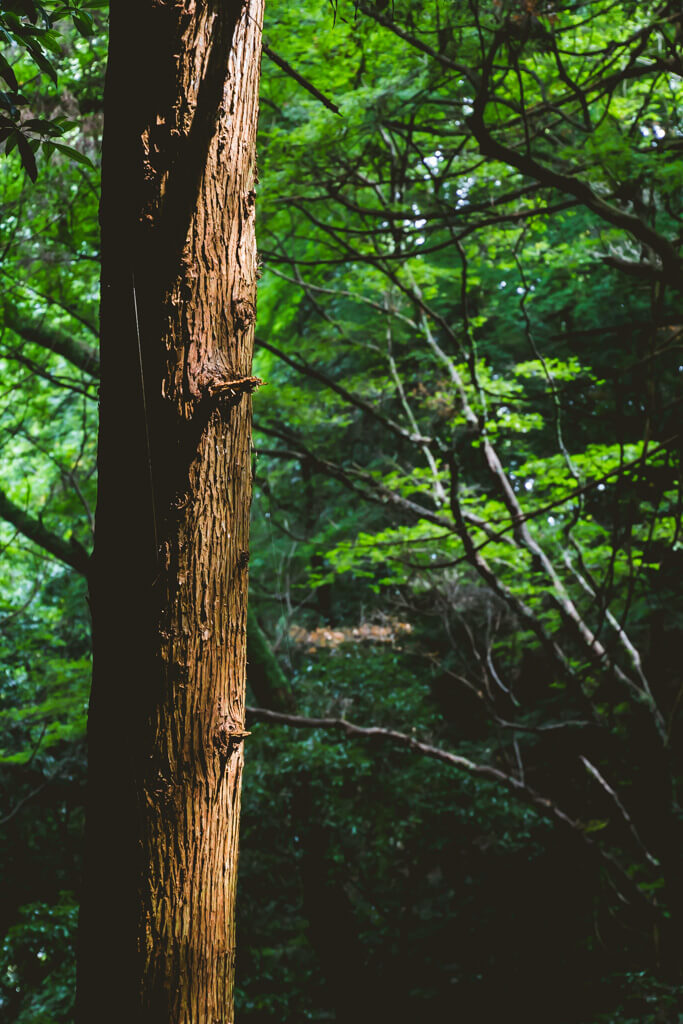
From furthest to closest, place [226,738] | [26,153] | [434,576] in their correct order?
[434,576] → [26,153] → [226,738]

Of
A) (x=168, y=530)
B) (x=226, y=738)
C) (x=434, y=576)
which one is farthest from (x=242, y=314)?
(x=434, y=576)

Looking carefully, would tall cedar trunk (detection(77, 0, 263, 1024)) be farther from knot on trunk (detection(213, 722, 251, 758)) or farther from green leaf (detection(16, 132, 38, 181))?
green leaf (detection(16, 132, 38, 181))

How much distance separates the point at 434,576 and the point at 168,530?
18.5ft

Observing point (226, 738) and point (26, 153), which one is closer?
point (226, 738)

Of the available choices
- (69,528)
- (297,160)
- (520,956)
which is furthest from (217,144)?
(69,528)

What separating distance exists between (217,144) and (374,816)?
20.9 ft

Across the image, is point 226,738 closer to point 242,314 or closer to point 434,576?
point 242,314

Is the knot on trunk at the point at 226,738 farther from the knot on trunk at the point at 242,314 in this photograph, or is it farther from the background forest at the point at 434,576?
the background forest at the point at 434,576

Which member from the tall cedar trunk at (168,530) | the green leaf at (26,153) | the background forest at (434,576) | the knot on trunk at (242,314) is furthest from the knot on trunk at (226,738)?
the background forest at (434,576)

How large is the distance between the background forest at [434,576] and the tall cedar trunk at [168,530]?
163 cm

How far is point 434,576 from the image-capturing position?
6613mm

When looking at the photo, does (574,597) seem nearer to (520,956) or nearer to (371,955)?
(520,956)

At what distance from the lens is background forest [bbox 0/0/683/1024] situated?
12.8 feet

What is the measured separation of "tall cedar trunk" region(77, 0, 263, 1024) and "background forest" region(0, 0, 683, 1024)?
5.35 feet
